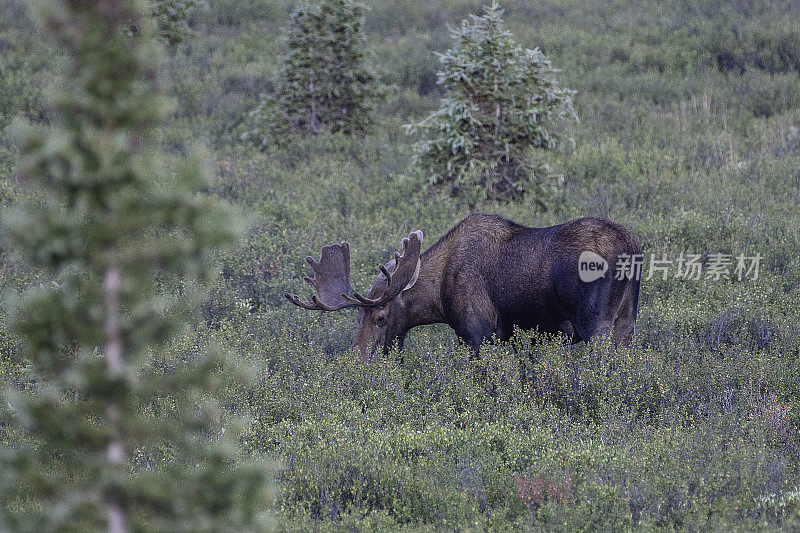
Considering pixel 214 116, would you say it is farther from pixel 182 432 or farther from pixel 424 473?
pixel 182 432

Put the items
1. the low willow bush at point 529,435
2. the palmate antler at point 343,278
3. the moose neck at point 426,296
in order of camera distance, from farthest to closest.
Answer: the moose neck at point 426,296, the palmate antler at point 343,278, the low willow bush at point 529,435

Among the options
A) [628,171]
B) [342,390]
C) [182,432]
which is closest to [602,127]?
[628,171]

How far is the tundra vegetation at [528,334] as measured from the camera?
177 inches

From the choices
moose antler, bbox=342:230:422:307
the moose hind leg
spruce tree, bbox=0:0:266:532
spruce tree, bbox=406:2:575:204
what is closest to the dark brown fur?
the moose hind leg

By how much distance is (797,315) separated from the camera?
7.35 m

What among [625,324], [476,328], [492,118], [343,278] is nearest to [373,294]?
[343,278]

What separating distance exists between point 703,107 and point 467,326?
1070 cm

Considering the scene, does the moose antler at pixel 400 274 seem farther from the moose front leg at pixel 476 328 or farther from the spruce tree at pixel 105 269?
the spruce tree at pixel 105 269

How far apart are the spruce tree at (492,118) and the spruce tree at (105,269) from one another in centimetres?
885

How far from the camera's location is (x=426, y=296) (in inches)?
286

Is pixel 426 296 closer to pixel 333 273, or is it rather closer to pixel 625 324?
pixel 333 273

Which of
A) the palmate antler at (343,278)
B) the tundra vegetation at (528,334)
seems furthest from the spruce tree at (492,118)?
the palmate antler at (343,278)

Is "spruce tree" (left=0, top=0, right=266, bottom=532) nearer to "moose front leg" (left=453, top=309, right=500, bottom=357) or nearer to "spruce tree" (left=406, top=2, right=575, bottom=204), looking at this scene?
"moose front leg" (left=453, top=309, right=500, bottom=357)

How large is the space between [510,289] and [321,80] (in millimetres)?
8653
